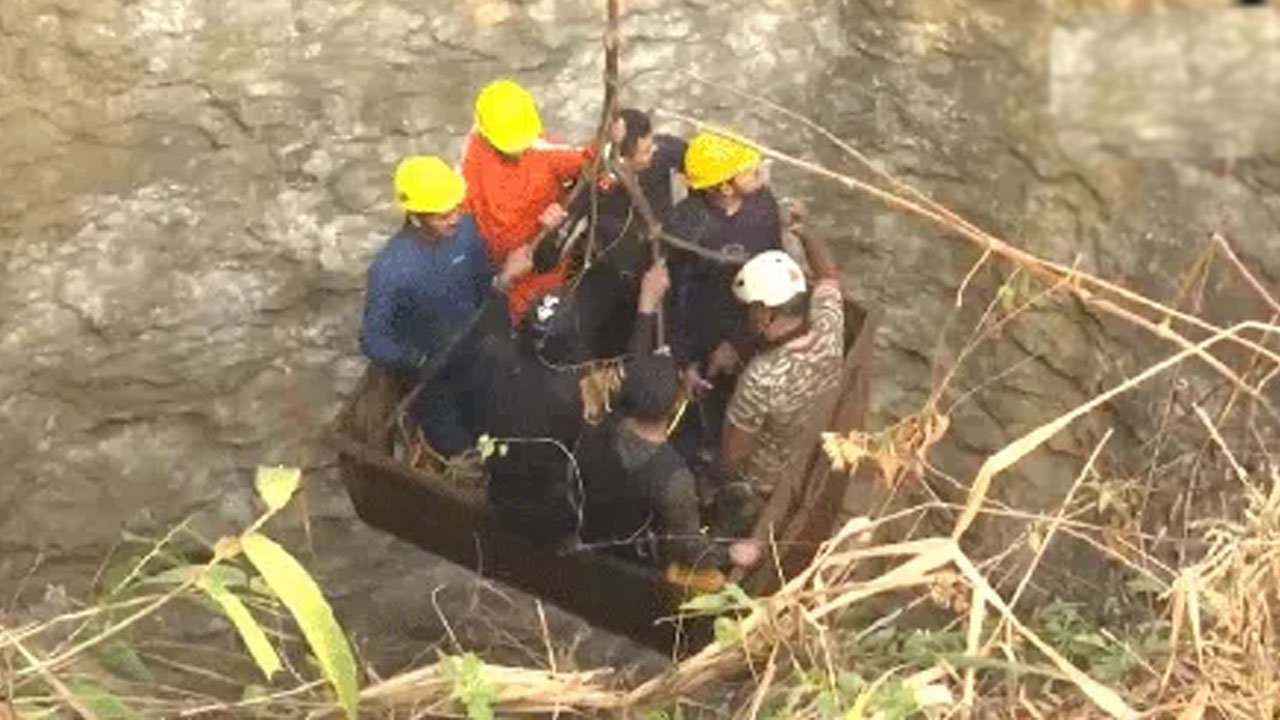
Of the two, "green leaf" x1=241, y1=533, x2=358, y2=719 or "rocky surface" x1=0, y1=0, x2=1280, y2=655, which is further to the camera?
"rocky surface" x1=0, y1=0, x2=1280, y2=655

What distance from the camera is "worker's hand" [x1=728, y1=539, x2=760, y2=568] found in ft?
18.0

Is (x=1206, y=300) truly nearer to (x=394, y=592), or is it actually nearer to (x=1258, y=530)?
(x=394, y=592)

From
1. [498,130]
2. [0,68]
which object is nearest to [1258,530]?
[498,130]

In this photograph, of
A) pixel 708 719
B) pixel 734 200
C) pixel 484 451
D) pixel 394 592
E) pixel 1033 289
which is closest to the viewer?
pixel 708 719

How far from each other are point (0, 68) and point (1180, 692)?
5.75 m

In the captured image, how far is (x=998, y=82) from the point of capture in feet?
26.9

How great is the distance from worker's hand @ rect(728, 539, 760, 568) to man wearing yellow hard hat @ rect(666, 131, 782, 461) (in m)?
0.63

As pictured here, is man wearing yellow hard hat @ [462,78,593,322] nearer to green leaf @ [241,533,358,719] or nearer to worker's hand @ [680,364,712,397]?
worker's hand @ [680,364,712,397]

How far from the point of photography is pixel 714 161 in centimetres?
618

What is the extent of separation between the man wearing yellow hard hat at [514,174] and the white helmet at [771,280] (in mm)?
836

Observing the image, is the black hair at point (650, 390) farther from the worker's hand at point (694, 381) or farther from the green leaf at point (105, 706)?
the green leaf at point (105, 706)

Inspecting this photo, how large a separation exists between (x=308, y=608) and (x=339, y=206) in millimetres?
4415

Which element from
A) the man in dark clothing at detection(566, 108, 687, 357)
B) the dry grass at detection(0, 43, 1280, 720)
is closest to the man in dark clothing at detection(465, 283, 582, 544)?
the man in dark clothing at detection(566, 108, 687, 357)

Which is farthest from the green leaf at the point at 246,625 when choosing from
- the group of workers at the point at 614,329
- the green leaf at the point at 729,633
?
the group of workers at the point at 614,329
